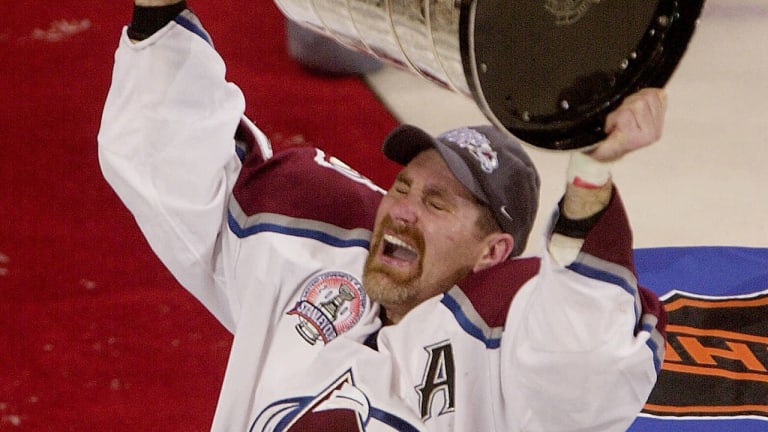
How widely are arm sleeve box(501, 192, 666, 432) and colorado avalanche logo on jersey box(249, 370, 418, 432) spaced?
7.6 inches

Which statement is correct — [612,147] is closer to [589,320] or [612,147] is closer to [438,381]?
[589,320]

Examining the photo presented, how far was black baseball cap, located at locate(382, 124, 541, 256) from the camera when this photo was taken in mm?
1263

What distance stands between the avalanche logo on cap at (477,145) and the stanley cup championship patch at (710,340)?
71cm

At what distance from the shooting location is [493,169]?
1268mm

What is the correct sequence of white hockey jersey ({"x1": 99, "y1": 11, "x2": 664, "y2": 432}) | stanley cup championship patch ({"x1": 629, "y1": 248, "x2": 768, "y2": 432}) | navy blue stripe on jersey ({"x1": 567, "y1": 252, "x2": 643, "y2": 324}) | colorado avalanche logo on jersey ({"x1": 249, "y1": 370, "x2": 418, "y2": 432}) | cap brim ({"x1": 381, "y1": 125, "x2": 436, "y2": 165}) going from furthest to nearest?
stanley cup championship patch ({"x1": 629, "y1": 248, "x2": 768, "y2": 432})
cap brim ({"x1": 381, "y1": 125, "x2": 436, "y2": 165})
colorado avalanche logo on jersey ({"x1": 249, "y1": 370, "x2": 418, "y2": 432})
white hockey jersey ({"x1": 99, "y1": 11, "x2": 664, "y2": 432})
navy blue stripe on jersey ({"x1": 567, "y1": 252, "x2": 643, "y2": 324})

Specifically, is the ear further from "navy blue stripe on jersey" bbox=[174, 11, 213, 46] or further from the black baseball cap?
"navy blue stripe on jersey" bbox=[174, 11, 213, 46]

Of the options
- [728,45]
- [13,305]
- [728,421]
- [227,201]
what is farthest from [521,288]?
[728,45]

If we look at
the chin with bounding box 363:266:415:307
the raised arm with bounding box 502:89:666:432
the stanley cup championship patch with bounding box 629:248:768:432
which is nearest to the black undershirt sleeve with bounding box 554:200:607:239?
the raised arm with bounding box 502:89:666:432

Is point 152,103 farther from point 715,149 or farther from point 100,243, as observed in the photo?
point 715,149

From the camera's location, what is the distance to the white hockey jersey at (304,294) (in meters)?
1.08

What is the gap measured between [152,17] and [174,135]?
0.16 meters

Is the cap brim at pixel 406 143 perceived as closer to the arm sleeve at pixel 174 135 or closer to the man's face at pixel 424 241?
the man's face at pixel 424 241

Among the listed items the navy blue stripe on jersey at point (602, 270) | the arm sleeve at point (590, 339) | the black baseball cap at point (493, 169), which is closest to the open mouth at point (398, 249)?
the black baseball cap at point (493, 169)

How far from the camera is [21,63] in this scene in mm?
3027
